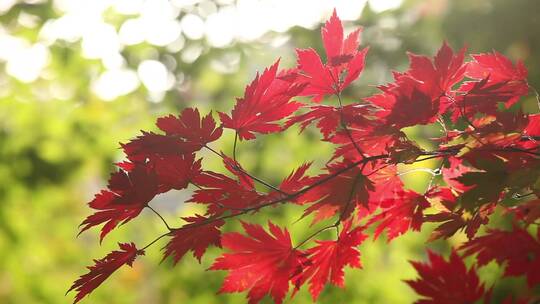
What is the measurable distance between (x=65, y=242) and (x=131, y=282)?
79cm

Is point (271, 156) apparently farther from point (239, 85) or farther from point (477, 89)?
point (477, 89)

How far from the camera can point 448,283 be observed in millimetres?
881

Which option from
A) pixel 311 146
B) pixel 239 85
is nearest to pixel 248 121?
pixel 311 146

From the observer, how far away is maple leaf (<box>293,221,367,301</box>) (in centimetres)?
82

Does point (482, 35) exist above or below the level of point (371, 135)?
above

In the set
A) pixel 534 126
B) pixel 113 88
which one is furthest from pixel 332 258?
pixel 113 88

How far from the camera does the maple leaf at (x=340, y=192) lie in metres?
0.74

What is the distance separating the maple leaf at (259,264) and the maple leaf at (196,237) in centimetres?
2

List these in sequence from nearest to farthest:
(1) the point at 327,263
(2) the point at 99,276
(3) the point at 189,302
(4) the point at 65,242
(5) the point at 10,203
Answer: (2) the point at 99,276 → (1) the point at 327,263 → (3) the point at 189,302 → (5) the point at 10,203 → (4) the point at 65,242

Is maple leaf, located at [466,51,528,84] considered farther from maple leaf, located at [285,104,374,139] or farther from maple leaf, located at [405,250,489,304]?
maple leaf, located at [405,250,489,304]

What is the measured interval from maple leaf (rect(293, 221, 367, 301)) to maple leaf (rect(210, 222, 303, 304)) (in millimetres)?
27

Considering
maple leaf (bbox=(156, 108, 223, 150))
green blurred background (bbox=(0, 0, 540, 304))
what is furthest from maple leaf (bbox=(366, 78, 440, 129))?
green blurred background (bbox=(0, 0, 540, 304))

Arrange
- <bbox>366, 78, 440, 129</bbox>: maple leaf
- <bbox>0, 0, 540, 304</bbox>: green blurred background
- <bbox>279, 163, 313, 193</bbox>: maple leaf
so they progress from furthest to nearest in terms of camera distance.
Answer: <bbox>0, 0, 540, 304</bbox>: green blurred background
<bbox>279, 163, 313, 193</bbox>: maple leaf
<bbox>366, 78, 440, 129</bbox>: maple leaf

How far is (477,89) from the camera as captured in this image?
0.73 metres
